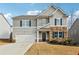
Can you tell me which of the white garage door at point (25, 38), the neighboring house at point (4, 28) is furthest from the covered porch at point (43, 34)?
the neighboring house at point (4, 28)

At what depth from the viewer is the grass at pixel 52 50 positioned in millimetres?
19938

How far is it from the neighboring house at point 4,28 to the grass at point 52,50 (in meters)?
0.46

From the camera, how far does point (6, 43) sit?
2002cm

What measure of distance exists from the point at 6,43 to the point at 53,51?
2.61 feet

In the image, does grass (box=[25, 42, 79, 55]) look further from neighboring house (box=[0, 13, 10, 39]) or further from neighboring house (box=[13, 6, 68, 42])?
neighboring house (box=[0, 13, 10, 39])

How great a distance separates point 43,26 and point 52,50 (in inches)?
17.3

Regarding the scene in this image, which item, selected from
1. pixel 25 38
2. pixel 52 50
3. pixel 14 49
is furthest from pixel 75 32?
pixel 14 49

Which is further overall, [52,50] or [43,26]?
[43,26]

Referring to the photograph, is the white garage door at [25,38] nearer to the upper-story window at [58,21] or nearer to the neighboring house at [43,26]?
the neighboring house at [43,26]

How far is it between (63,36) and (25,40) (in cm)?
64

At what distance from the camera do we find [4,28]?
2000cm

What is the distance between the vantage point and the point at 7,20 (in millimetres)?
20016

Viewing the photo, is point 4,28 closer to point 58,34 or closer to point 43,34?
point 43,34

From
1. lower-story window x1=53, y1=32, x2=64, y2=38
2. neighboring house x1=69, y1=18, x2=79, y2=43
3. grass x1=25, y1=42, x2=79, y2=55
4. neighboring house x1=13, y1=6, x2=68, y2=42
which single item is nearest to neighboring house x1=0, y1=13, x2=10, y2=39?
neighboring house x1=13, y1=6, x2=68, y2=42
